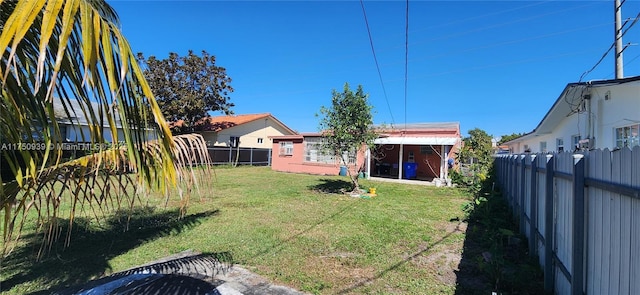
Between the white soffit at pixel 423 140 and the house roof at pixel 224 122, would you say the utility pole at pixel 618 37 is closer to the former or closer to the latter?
the white soffit at pixel 423 140

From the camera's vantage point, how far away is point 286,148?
73.6 feet

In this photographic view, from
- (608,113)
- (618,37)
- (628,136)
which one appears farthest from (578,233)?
(618,37)

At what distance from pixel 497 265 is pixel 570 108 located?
358 inches

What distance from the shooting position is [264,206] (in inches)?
363

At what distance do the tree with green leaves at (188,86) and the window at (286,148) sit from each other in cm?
699

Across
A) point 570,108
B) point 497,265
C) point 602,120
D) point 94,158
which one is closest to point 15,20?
point 94,158

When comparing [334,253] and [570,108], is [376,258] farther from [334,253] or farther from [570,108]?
[570,108]

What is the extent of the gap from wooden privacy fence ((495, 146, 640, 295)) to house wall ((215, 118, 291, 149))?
1026 inches

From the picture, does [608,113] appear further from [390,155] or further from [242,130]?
[242,130]

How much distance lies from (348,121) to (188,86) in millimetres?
17448

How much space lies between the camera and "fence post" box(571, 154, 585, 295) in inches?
98.1

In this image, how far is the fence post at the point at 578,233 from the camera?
2.49 meters

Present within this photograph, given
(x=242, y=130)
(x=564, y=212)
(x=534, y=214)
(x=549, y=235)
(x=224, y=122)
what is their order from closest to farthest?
(x=564, y=212), (x=549, y=235), (x=534, y=214), (x=224, y=122), (x=242, y=130)

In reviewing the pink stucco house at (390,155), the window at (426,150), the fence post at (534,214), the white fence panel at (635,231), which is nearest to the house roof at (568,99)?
the fence post at (534,214)
